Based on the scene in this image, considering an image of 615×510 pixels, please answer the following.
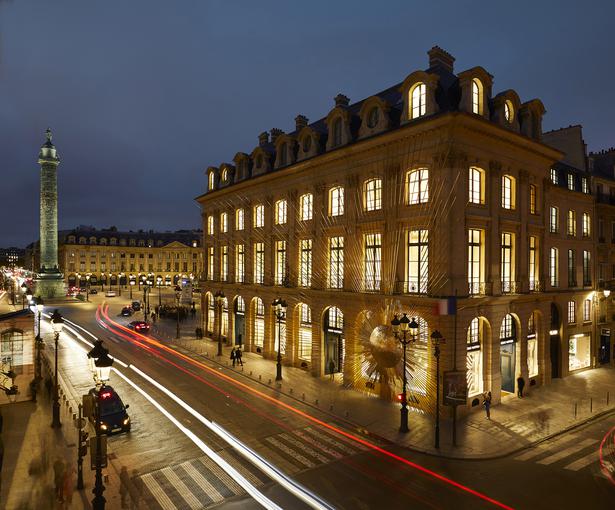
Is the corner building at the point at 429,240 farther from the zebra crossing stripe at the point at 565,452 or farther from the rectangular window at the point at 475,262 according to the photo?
the zebra crossing stripe at the point at 565,452

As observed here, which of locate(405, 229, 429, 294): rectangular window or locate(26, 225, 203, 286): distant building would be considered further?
locate(26, 225, 203, 286): distant building

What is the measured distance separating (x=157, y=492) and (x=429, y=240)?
1681 centimetres

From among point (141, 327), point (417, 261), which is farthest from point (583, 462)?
point (141, 327)

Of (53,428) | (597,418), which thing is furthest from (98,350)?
(597,418)

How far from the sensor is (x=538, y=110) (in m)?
26.5

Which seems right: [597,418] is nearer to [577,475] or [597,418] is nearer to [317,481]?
[577,475]

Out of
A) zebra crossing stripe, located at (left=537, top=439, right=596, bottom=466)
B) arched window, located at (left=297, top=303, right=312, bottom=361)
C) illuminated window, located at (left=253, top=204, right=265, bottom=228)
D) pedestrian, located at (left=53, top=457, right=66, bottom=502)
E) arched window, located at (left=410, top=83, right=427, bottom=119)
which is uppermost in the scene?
arched window, located at (left=410, top=83, right=427, bottom=119)

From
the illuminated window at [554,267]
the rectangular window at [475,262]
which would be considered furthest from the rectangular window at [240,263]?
the illuminated window at [554,267]

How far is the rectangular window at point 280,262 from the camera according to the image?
109 feet

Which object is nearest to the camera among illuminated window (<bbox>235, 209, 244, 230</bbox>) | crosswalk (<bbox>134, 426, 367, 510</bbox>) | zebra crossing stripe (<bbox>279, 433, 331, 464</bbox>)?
crosswalk (<bbox>134, 426, 367, 510</bbox>)

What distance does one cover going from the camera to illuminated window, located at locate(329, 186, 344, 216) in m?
28.1

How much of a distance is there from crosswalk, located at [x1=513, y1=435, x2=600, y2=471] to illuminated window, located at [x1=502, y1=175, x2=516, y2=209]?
1297 cm

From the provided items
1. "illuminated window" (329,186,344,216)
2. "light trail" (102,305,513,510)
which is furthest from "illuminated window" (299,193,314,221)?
"light trail" (102,305,513,510)

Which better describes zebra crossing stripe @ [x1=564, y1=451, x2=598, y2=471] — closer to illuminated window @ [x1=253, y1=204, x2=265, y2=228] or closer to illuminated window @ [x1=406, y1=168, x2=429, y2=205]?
illuminated window @ [x1=406, y1=168, x2=429, y2=205]
